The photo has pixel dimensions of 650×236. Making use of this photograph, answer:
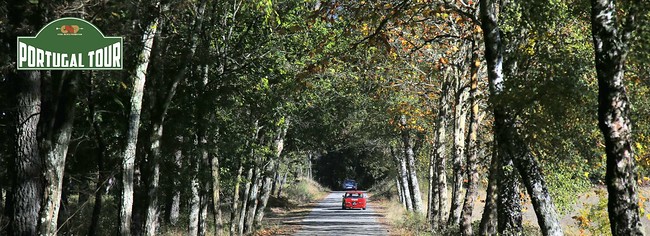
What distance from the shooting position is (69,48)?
34.5ft

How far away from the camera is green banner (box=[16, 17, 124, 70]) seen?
33.2 feet

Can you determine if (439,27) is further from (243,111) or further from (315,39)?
(243,111)

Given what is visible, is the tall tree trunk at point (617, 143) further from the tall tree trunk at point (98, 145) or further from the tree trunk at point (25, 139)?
A: the tall tree trunk at point (98, 145)

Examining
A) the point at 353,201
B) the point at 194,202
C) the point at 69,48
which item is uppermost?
the point at 69,48

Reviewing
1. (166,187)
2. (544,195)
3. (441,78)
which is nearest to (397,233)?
(441,78)

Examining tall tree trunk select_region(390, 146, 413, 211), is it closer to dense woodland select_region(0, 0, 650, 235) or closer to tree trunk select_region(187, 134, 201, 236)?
dense woodland select_region(0, 0, 650, 235)

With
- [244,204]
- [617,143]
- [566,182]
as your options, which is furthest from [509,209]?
[244,204]

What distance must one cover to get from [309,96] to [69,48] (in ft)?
46.5

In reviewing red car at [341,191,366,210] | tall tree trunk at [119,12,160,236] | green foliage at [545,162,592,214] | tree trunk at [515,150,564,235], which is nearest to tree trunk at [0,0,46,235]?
tall tree trunk at [119,12,160,236]

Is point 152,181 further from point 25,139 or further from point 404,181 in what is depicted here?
point 404,181

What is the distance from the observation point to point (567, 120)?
10109 mm

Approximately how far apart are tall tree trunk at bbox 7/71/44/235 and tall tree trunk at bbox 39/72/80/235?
0.31m

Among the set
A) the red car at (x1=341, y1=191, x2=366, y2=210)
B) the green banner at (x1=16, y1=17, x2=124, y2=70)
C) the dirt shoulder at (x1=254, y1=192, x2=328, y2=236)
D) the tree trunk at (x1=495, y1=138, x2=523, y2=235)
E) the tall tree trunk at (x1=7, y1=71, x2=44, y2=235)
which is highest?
the green banner at (x1=16, y1=17, x2=124, y2=70)

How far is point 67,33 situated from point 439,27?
11849 millimetres
